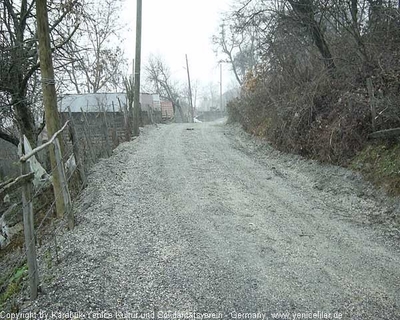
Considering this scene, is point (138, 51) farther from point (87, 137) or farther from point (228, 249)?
point (228, 249)

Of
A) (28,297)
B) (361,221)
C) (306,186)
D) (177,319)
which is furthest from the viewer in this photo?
(306,186)

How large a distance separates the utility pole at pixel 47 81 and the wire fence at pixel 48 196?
0.14 ft

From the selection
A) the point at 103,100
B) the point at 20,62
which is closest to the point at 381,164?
the point at 20,62

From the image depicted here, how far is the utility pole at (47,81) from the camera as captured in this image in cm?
570

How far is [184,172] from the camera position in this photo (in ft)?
28.3

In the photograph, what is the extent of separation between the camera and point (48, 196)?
8.12m

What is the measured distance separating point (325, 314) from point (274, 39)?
33.0 ft

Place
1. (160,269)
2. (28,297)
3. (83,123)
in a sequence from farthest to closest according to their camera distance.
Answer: (83,123)
(160,269)
(28,297)

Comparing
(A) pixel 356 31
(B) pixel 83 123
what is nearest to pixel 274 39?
(A) pixel 356 31

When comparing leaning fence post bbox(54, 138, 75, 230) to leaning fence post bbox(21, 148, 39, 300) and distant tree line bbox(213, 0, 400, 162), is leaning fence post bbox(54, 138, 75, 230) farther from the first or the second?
distant tree line bbox(213, 0, 400, 162)

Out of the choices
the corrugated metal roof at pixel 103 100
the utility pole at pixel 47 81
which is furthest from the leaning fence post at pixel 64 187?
the corrugated metal roof at pixel 103 100

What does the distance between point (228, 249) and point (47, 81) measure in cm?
399

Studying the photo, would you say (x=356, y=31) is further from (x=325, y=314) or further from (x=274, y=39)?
(x=325, y=314)

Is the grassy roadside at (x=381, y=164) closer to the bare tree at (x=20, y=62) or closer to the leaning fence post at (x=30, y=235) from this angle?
the leaning fence post at (x=30, y=235)
